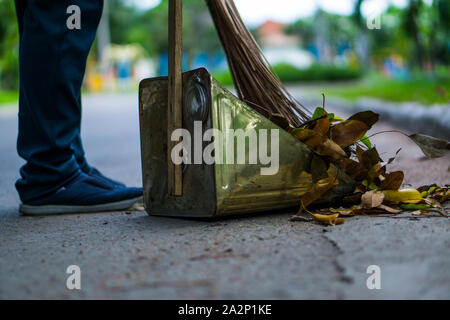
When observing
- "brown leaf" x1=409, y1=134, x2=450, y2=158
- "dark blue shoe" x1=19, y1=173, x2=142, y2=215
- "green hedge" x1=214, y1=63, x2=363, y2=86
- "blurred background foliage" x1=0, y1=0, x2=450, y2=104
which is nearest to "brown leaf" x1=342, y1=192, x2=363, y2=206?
"brown leaf" x1=409, y1=134, x2=450, y2=158

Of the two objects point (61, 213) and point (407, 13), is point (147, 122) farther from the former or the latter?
point (407, 13)

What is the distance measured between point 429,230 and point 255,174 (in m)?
0.49

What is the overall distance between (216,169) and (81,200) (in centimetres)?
63

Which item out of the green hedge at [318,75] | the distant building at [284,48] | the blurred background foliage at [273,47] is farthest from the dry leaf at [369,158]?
the distant building at [284,48]

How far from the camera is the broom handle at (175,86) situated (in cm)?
149

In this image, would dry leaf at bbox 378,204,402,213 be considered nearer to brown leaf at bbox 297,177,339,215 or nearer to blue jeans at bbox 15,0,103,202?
brown leaf at bbox 297,177,339,215

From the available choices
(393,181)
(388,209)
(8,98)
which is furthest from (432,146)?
(8,98)

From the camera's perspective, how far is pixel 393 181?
5.11 feet

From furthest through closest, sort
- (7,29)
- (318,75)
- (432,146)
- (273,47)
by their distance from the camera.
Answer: (273,47), (318,75), (7,29), (432,146)

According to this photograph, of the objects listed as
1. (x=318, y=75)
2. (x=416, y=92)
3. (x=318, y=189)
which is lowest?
(x=318, y=189)

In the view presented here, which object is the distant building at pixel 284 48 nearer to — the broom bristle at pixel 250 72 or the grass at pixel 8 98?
the grass at pixel 8 98

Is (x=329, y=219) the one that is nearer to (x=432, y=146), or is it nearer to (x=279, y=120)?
(x=279, y=120)

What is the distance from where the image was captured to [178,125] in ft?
4.95

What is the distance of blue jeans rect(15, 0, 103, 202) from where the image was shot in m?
1.68
